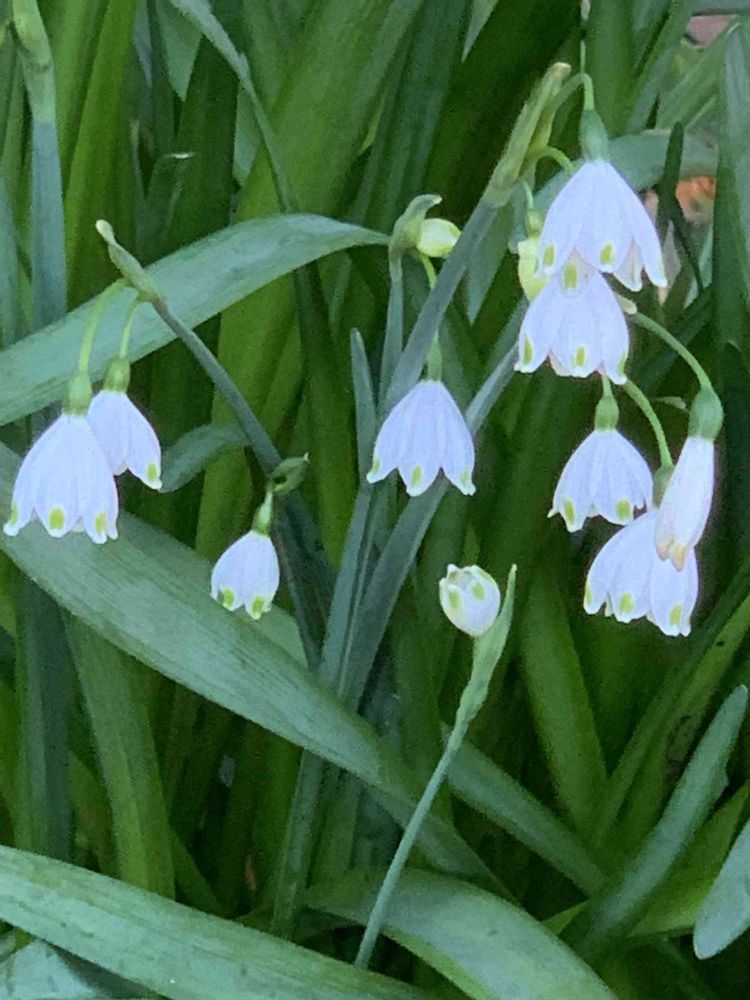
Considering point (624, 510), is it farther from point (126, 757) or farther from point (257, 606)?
point (126, 757)

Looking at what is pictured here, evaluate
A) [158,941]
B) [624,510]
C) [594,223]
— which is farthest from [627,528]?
[158,941]

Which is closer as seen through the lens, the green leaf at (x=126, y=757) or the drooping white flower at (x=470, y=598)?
the drooping white flower at (x=470, y=598)

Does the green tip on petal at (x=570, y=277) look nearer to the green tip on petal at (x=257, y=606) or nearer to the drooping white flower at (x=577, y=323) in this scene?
the drooping white flower at (x=577, y=323)

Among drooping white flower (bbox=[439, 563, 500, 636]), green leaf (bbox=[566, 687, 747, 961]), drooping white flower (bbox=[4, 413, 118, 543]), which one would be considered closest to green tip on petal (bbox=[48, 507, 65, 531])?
drooping white flower (bbox=[4, 413, 118, 543])

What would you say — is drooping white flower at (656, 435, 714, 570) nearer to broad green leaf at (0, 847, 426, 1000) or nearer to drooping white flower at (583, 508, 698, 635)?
drooping white flower at (583, 508, 698, 635)

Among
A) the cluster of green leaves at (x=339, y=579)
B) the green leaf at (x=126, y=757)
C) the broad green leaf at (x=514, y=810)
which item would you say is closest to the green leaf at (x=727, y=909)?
the cluster of green leaves at (x=339, y=579)
